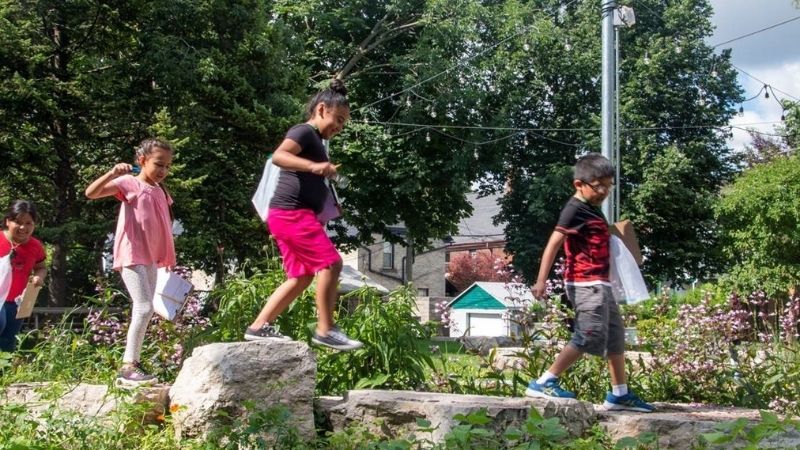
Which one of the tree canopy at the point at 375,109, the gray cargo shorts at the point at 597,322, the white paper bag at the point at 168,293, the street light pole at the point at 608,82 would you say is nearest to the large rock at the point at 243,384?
the white paper bag at the point at 168,293

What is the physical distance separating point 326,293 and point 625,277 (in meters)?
1.73

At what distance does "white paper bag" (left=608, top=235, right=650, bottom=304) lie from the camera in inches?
190

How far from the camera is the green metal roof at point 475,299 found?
1122 inches

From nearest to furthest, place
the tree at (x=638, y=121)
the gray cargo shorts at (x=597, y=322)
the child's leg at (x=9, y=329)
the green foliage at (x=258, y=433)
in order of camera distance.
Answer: the green foliage at (x=258, y=433), the gray cargo shorts at (x=597, y=322), the child's leg at (x=9, y=329), the tree at (x=638, y=121)

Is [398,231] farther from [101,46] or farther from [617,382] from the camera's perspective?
[617,382]

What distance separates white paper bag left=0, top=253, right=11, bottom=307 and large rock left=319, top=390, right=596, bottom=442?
236cm

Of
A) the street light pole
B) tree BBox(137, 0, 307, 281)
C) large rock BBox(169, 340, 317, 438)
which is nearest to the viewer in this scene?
large rock BBox(169, 340, 317, 438)

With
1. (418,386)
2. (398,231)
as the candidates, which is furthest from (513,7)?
(418,386)

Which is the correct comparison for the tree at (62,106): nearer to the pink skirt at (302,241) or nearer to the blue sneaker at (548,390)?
the pink skirt at (302,241)

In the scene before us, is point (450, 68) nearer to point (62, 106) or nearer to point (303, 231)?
point (62, 106)

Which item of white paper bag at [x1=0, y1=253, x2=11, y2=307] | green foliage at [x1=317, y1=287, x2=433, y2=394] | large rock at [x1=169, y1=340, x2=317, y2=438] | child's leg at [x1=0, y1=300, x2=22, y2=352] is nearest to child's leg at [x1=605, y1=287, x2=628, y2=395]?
green foliage at [x1=317, y1=287, x2=433, y2=394]

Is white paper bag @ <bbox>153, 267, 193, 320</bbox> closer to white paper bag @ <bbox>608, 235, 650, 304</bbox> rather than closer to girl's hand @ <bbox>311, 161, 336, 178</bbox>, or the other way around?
girl's hand @ <bbox>311, 161, 336, 178</bbox>

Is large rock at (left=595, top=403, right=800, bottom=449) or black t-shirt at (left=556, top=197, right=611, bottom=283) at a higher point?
black t-shirt at (left=556, top=197, right=611, bottom=283)

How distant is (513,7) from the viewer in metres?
24.9
